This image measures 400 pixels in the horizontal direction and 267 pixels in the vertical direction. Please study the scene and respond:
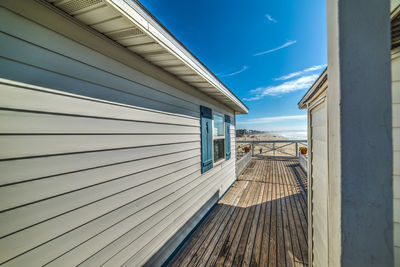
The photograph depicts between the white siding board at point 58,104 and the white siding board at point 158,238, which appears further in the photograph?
the white siding board at point 158,238

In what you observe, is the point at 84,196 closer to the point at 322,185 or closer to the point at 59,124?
the point at 59,124

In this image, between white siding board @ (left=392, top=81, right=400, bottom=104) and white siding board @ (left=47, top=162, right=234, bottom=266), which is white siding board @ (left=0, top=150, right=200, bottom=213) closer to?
white siding board @ (left=47, top=162, right=234, bottom=266)

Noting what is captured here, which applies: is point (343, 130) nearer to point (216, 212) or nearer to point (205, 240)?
point (205, 240)

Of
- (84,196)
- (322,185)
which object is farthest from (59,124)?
(322,185)

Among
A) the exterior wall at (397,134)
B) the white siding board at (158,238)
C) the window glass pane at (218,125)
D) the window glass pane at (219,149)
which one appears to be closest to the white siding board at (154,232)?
the white siding board at (158,238)

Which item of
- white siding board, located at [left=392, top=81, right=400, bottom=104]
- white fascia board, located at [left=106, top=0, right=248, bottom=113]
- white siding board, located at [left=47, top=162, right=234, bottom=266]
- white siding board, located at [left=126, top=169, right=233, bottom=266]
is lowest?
white siding board, located at [left=126, top=169, right=233, bottom=266]

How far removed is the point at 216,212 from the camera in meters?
3.16

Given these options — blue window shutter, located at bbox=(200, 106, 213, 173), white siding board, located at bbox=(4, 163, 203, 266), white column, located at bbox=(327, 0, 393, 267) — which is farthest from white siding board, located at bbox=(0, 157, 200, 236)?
white column, located at bbox=(327, 0, 393, 267)

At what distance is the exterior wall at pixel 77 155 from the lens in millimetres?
836

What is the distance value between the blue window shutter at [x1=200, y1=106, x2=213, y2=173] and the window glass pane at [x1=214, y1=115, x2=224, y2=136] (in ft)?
1.17

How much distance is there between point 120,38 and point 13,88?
2.82 feet

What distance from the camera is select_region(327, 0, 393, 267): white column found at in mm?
576

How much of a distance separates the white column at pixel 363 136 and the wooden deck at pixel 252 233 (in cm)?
186

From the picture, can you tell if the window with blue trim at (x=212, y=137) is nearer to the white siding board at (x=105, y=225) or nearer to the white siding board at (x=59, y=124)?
the white siding board at (x=105, y=225)
